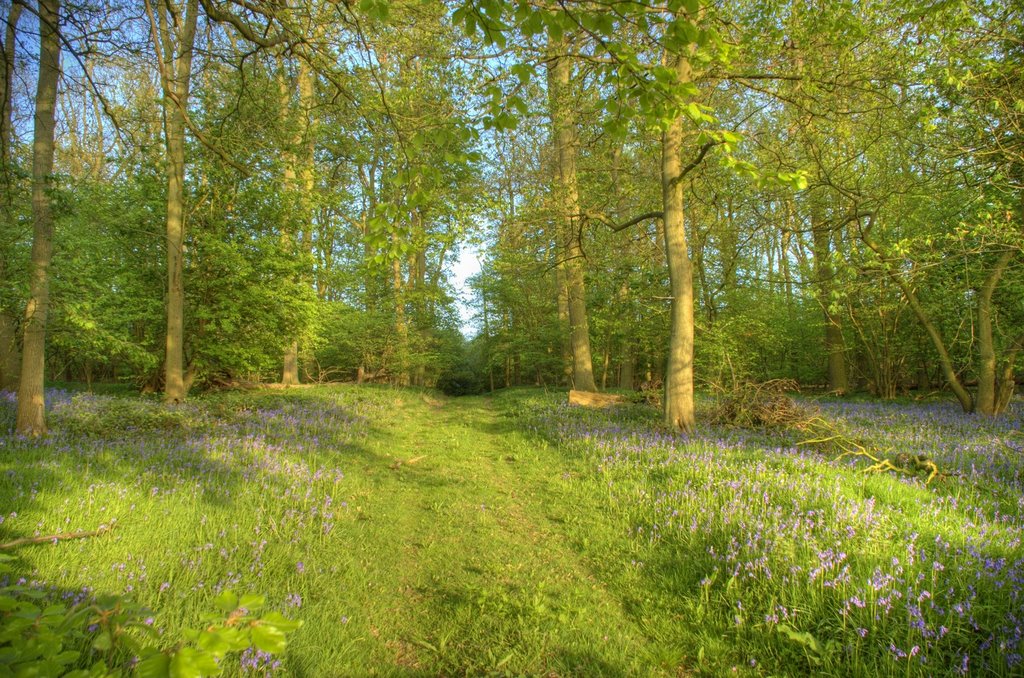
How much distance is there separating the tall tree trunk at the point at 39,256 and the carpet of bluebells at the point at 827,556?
789 centimetres

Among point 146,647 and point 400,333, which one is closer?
point 146,647

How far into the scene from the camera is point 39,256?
6.50 metres

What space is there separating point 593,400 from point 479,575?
37.4 feet

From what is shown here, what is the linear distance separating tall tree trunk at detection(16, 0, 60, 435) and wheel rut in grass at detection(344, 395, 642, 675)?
4.78 m

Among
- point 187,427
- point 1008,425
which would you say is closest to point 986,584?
point 1008,425

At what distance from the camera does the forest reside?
301 centimetres

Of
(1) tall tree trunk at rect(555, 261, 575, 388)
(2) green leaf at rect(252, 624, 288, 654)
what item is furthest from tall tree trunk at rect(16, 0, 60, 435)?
(1) tall tree trunk at rect(555, 261, 575, 388)

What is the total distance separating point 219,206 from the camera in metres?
13.4

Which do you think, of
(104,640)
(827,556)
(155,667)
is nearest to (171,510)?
(104,640)

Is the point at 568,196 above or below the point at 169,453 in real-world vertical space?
above

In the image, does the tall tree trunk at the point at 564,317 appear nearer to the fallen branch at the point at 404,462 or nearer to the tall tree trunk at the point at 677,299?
the tall tree trunk at the point at 677,299

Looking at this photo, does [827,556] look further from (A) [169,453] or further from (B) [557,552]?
(A) [169,453]

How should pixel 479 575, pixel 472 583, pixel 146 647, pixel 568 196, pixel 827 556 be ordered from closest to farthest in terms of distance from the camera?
pixel 146 647 < pixel 827 556 < pixel 472 583 < pixel 479 575 < pixel 568 196

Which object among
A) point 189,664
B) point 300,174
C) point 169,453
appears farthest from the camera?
point 300,174
